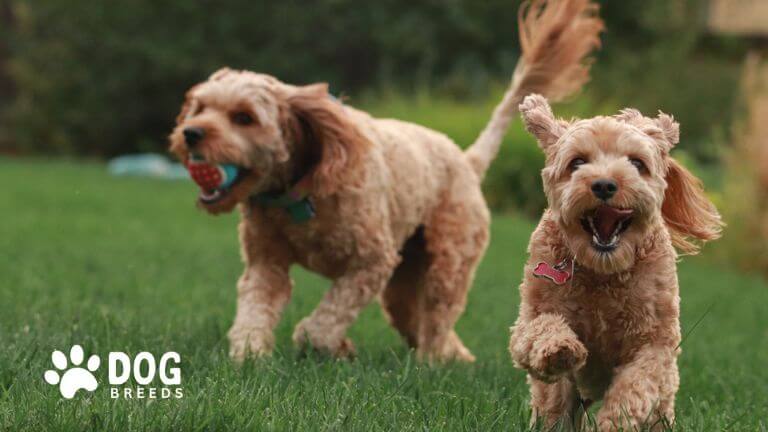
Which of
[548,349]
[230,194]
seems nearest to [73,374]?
[230,194]

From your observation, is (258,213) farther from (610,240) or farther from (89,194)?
(89,194)

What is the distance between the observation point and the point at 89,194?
1555cm

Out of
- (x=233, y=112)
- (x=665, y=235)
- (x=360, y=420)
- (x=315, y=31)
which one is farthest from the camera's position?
(x=315, y=31)

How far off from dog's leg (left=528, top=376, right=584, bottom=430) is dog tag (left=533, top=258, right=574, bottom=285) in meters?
0.40

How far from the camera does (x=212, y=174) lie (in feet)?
16.9

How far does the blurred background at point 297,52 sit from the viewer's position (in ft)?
78.5

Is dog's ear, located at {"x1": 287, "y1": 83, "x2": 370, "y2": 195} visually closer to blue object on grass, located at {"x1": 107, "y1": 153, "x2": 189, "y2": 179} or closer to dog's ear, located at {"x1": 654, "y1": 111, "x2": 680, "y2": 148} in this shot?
dog's ear, located at {"x1": 654, "y1": 111, "x2": 680, "y2": 148}

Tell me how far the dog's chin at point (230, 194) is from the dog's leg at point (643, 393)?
2.09m

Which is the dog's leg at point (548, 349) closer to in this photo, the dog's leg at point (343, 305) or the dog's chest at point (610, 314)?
the dog's chest at point (610, 314)

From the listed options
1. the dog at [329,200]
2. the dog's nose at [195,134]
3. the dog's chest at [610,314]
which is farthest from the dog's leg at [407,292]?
the dog's chest at [610,314]

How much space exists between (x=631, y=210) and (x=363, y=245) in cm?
216

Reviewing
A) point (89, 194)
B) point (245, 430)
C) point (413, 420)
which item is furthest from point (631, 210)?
point (89, 194)

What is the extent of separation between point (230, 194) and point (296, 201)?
340 mm

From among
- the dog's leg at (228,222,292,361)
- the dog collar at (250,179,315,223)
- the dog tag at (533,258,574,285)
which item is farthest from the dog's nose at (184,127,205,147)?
the dog tag at (533,258,574,285)
